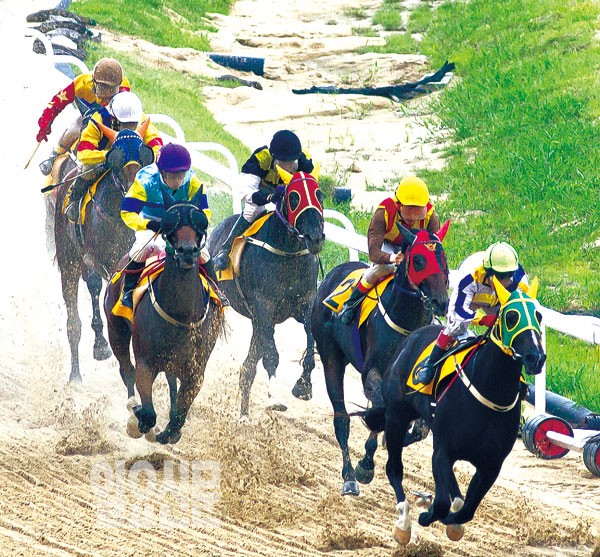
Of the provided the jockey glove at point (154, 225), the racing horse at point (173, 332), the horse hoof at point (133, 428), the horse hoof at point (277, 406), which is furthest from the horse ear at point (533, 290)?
the horse hoof at point (277, 406)

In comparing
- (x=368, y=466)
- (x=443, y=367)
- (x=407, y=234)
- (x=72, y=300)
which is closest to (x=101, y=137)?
(x=72, y=300)

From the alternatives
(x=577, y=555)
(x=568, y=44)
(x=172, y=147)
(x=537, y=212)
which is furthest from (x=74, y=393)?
(x=568, y=44)

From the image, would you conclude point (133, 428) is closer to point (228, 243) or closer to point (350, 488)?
point (350, 488)

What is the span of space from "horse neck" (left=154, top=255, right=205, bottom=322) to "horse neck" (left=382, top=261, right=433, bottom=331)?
4.38 feet

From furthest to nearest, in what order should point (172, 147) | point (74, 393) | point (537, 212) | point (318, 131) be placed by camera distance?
1. point (318, 131)
2. point (537, 212)
3. point (74, 393)
4. point (172, 147)

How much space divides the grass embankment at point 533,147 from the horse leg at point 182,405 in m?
3.56

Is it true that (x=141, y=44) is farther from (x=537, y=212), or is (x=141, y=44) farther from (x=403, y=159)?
(x=537, y=212)

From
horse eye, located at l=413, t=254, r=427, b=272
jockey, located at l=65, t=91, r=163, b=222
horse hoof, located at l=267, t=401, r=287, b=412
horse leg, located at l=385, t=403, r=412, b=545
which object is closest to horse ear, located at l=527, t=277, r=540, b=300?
horse eye, located at l=413, t=254, r=427, b=272

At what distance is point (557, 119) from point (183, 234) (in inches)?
495

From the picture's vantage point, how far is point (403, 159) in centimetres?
2044

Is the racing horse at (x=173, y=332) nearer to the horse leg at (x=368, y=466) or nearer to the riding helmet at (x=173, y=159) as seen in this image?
the riding helmet at (x=173, y=159)

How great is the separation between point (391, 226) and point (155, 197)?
5.76ft

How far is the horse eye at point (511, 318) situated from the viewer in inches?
277

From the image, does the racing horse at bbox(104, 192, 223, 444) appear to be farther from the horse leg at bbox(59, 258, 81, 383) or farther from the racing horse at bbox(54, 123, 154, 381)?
the horse leg at bbox(59, 258, 81, 383)
